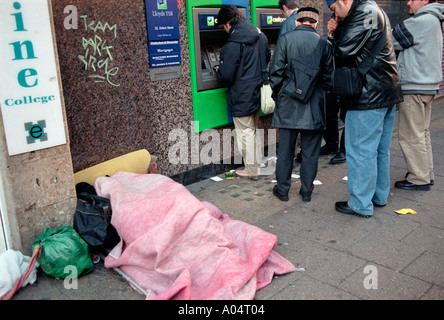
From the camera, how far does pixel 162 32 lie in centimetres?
430

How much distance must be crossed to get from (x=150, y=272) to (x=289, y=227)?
4.29ft

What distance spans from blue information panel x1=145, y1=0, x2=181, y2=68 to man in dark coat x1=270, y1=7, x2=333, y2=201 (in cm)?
105

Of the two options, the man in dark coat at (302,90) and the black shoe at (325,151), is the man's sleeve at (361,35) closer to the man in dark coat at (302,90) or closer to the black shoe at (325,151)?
the man in dark coat at (302,90)

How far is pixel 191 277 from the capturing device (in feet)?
9.07

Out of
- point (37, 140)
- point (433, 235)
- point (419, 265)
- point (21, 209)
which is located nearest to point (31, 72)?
point (37, 140)

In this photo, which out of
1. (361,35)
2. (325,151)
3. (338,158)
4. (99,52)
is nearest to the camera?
(361,35)

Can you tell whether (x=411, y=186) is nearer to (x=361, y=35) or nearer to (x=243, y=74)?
(x=361, y=35)

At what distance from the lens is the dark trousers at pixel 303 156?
4.14 meters

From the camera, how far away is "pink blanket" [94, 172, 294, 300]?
8.72 ft

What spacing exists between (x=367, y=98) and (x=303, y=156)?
2.91 ft

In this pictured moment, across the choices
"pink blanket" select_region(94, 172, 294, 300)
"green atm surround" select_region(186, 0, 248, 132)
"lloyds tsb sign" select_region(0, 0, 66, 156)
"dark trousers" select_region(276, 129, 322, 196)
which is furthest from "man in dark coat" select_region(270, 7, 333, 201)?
"lloyds tsb sign" select_region(0, 0, 66, 156)

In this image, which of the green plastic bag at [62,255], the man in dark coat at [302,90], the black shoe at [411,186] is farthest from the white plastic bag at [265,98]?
the green plastic bag at [62,255]

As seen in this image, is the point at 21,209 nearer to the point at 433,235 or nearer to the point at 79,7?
the point at 79,7

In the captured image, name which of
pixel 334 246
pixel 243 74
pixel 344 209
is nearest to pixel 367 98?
pixel 344 209
